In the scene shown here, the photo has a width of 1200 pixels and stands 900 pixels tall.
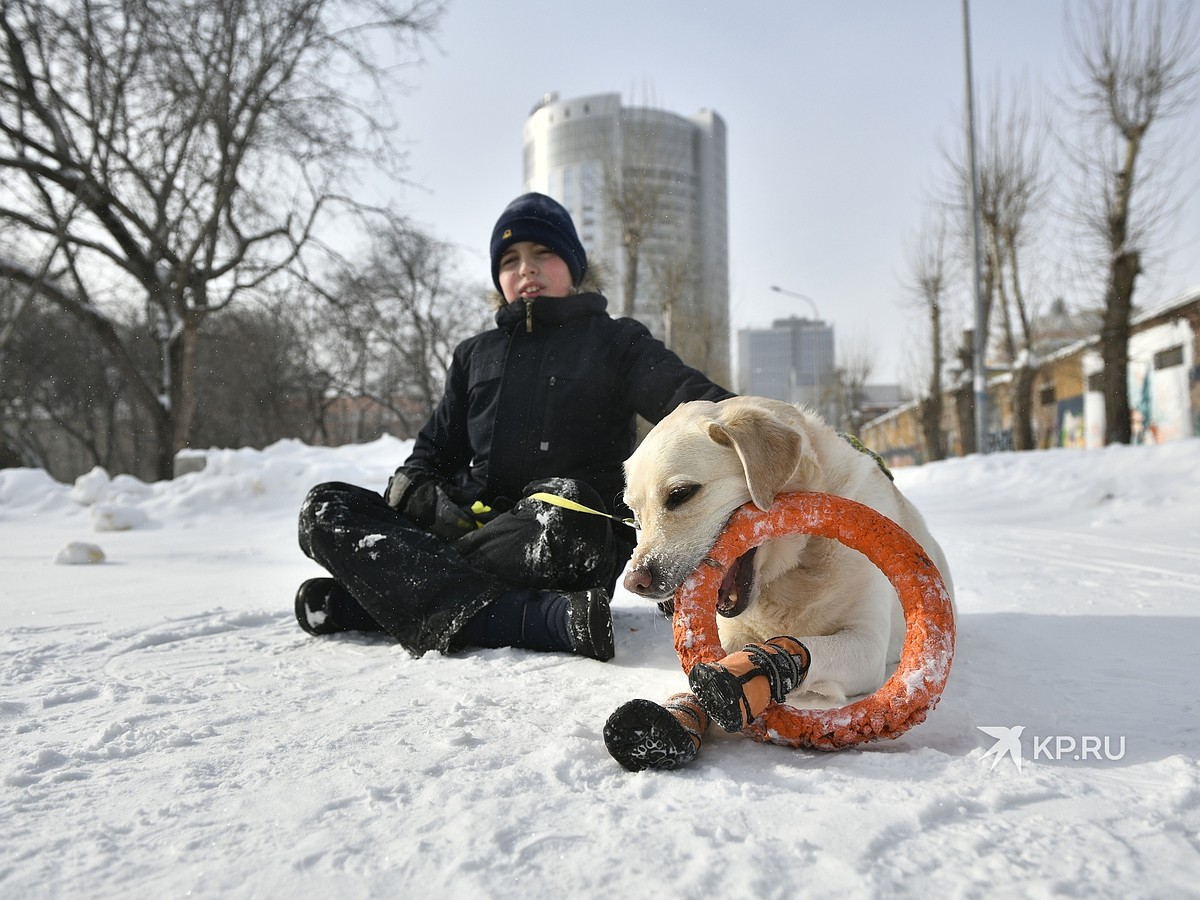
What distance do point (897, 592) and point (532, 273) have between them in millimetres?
2507

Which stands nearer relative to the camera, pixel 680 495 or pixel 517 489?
pixel 680 495

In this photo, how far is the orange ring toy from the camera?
1.69m

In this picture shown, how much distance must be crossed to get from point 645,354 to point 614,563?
3.15ft

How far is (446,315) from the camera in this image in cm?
3180

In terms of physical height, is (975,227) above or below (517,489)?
above

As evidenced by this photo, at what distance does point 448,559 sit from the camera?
2.90 metres

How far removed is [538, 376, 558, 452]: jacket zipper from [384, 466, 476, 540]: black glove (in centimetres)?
46

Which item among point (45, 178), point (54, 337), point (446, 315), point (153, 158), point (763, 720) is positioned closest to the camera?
point (763, 720)

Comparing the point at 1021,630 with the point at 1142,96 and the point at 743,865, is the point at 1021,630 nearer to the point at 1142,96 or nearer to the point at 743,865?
the point at 743,865

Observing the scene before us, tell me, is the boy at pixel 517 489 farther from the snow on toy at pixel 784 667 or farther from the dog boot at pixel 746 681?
the dog boot at pixel 746 681

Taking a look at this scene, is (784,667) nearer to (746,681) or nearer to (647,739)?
(746,681)

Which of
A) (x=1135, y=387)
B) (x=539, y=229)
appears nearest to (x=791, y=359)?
(x=1135, y=387)

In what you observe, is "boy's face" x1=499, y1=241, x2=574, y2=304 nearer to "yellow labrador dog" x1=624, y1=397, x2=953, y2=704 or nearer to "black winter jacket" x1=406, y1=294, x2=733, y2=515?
"black winter jacket" x1=406, y1=294, x2=733, y2=515

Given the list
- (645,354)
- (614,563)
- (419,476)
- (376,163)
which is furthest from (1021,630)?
(376,163)
